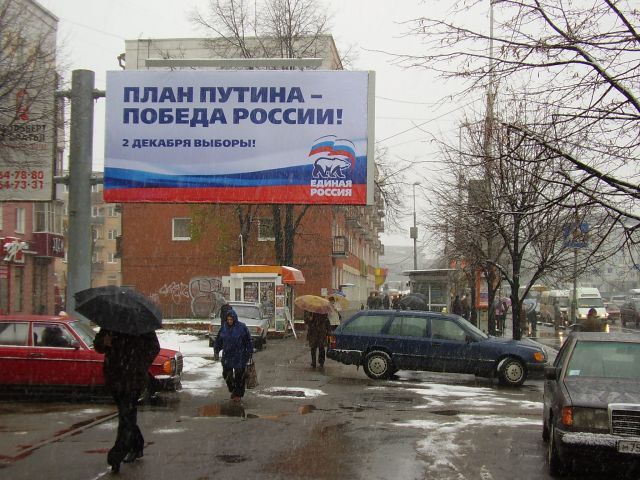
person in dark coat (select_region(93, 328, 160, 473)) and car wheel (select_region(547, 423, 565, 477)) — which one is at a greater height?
person in dark coat (select_region(93, 328, 160, 473))

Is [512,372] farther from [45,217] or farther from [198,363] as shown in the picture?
[45,217]

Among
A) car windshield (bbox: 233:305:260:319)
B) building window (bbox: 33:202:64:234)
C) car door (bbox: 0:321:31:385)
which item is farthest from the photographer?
building window (bbox: 33:202:64:234)

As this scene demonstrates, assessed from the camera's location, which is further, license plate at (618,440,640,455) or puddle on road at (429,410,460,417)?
puddle on road at (429,410,460,417)

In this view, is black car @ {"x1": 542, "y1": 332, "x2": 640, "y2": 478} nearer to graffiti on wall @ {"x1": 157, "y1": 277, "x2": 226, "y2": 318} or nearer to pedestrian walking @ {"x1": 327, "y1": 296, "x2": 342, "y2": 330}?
pedestrian walking @ {"x1": 327, "y1": 296, "x2": 342, "y2": 330}

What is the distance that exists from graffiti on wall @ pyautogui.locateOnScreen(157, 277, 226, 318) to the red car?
34.9 m

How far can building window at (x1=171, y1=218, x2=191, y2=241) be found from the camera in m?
49.6

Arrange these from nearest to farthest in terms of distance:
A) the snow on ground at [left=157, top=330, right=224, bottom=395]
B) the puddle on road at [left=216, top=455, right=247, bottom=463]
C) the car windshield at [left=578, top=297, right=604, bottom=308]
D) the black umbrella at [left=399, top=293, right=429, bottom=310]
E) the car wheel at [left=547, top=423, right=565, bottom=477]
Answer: the car wheel at [left=547, top=423, right=565, bottom=477]
the puddle on road at [left=216, top=455, right=247, bottom=463]
the snow on ground at [left=157, top=330, right=224, bottom=395]
the black umbrella at [left=399, top=293, right=429, bottom=310]
the car windshield at [left=578, top=297, right=604, bottom=308]

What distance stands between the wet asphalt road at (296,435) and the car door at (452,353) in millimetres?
1397

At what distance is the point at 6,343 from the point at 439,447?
7.43 m

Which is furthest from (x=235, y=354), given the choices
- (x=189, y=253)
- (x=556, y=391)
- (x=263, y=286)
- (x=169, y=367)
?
(x=189, y=253)

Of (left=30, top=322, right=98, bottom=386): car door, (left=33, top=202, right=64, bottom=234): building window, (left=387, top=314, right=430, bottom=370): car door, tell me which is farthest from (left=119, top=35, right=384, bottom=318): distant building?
(left=30, top=322, right=98, bottom=386): car door

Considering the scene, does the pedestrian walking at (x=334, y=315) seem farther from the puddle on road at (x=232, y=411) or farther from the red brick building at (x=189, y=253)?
the red brick building at (x=189, y=253)

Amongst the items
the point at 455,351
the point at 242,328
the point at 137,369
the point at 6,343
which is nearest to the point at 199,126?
the point at 242,328

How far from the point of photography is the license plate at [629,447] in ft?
24.8
